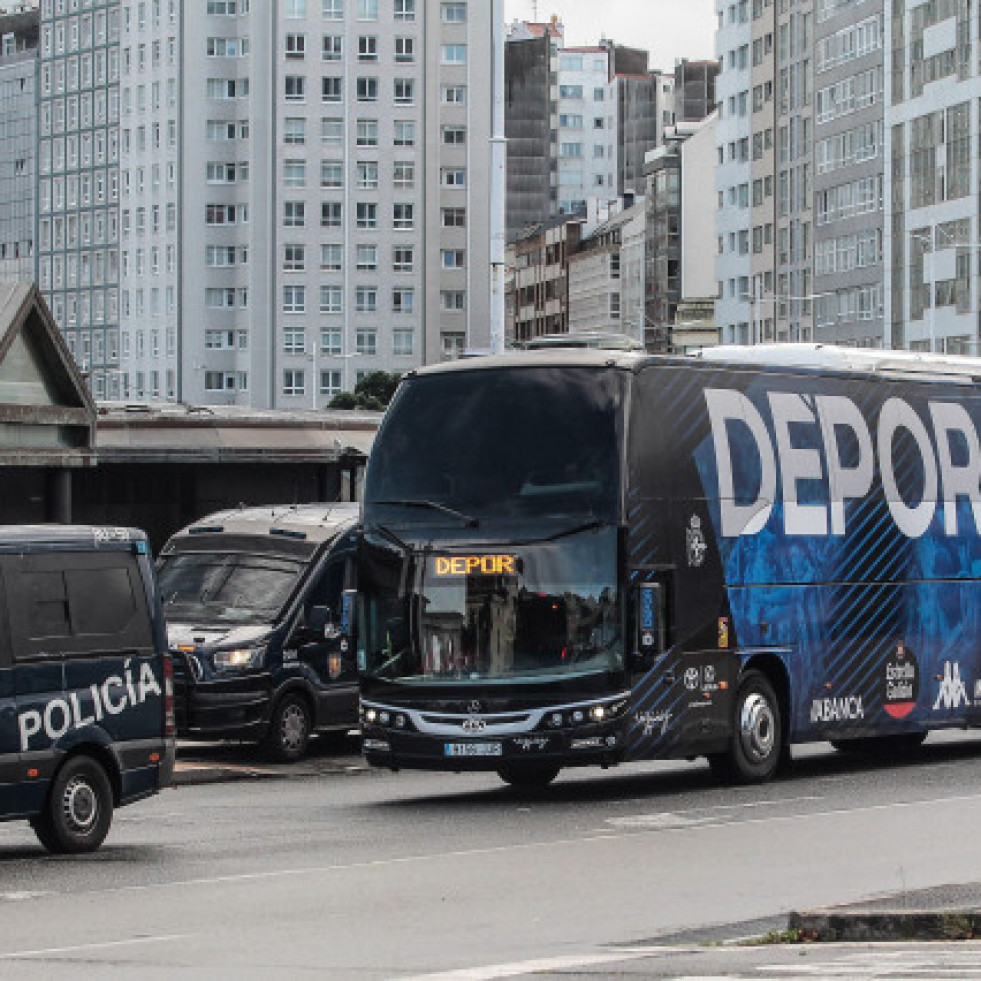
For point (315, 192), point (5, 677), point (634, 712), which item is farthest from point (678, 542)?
point (315, 192)

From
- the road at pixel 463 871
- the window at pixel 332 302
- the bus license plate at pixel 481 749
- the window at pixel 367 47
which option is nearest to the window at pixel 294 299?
the window at pixel 332 302

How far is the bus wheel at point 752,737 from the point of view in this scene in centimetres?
2450

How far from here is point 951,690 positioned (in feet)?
89.8

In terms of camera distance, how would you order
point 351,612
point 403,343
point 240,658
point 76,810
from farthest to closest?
point 403,343 → point 240,658 → point 351,612 → point 76,810

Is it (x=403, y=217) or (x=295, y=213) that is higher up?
(x=295, y=213)

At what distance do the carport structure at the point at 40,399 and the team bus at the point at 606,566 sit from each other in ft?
39.7

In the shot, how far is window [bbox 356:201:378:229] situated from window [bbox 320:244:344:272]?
2178 millimetres

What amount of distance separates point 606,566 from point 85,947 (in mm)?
9285

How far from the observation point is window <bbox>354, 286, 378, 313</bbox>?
195m

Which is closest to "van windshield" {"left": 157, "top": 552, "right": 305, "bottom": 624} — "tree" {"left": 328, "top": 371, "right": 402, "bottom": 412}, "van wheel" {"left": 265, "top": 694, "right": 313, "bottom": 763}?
"van wheel" {"left": 265, "top": 694, "right": 313, "bottom": 763}

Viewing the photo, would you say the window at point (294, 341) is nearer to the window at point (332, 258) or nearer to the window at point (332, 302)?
the window at point (332, 302)

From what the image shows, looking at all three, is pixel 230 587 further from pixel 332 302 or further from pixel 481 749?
pixel 332 302

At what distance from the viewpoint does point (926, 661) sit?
27.0 metres

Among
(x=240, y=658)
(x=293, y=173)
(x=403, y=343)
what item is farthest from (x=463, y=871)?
(x=403, y=343)
